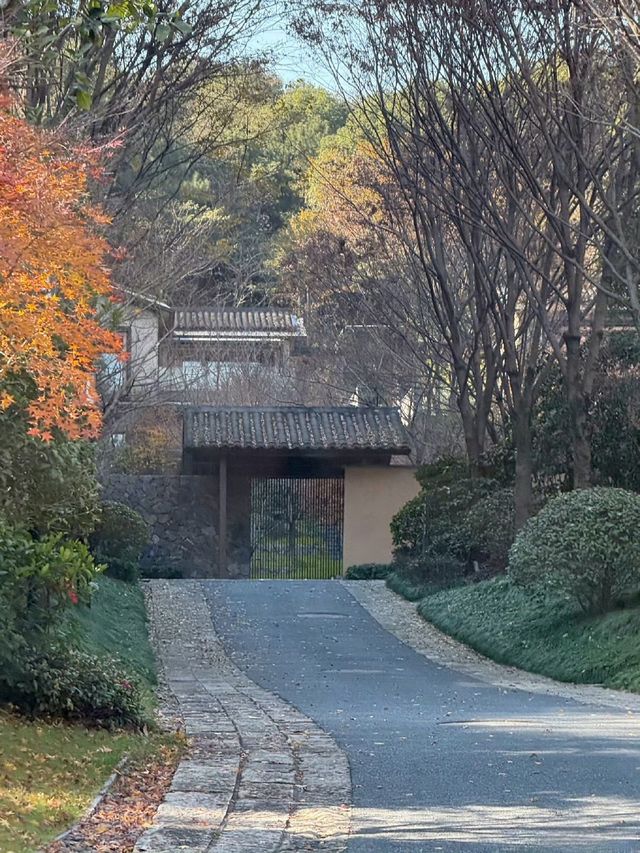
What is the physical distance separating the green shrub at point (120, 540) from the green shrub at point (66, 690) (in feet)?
42.0

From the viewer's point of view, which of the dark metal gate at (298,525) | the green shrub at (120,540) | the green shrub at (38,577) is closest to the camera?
the green shrub at (38,577)

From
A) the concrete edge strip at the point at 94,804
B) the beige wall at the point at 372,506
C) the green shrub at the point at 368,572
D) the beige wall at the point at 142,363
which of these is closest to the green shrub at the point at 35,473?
the concrete edge strip at the point at 94,804

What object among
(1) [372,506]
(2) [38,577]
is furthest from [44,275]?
(1) [372,506]

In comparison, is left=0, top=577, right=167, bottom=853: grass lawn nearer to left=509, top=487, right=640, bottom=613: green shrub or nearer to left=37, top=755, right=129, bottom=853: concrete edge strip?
left=37, top=755, right=129, bottom=853: concrete edge strip

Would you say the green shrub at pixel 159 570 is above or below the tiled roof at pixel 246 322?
below

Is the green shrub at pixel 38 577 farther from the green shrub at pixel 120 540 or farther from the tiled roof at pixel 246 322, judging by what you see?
the tiled roof at pixel 246 322

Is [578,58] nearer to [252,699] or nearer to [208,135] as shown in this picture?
[208,135]

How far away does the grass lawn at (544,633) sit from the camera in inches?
529

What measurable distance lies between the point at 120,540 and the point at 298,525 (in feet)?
19.9

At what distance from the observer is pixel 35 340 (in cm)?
753

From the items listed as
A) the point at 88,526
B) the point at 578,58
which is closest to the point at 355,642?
the point at 88,526

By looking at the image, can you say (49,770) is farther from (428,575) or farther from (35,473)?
(428,575)

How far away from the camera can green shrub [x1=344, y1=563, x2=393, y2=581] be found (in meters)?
25.6

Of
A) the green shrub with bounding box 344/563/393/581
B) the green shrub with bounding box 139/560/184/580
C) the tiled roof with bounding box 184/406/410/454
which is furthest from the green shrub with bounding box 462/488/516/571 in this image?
the green shrub with bounding box 139/560/184/580
